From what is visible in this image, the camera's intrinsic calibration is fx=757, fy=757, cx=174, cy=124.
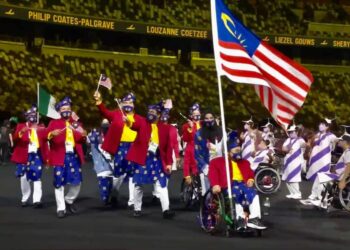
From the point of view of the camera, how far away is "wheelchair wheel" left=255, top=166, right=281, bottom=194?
16.4 meters

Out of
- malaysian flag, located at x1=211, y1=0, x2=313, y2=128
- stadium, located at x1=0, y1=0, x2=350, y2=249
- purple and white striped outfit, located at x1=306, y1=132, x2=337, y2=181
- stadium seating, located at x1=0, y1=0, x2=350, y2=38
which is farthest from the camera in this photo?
stadium seating, located at x1=0, y1=0, x2=350, y2=38

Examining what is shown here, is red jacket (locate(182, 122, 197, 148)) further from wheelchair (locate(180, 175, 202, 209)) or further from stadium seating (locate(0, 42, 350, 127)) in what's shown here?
stadium seating (locate(0, 42, 350, 127))

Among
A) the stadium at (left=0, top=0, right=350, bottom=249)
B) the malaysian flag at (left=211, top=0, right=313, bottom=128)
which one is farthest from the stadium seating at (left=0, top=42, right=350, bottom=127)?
the malaysian flag at (left=211, top=0, right=313, bottom=128)

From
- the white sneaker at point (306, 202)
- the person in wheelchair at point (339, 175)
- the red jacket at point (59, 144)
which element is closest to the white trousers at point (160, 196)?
the red jacket at point (59, 144)

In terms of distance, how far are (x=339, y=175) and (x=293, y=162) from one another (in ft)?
8.83

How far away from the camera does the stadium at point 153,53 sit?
32.1 meters

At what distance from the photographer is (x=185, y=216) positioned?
11859 millimetres

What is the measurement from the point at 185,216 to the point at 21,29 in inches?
986

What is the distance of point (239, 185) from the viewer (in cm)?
988

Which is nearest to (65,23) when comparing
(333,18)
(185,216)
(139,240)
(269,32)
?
(269,32)

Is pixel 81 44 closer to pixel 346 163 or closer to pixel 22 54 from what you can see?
pixel 22 54

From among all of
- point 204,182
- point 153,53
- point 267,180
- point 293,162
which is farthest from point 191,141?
point 153,53

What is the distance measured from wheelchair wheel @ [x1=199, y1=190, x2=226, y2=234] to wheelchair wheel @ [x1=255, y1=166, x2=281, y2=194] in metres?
6.39

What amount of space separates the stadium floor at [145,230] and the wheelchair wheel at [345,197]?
173 millimetres
